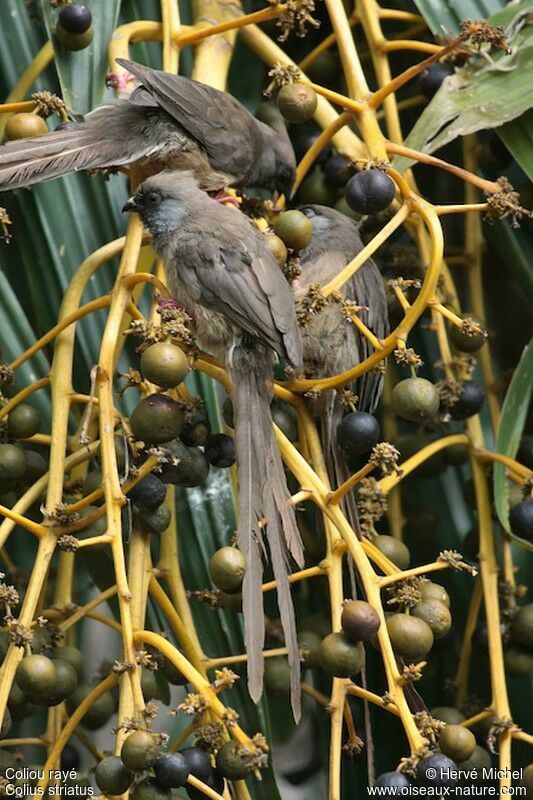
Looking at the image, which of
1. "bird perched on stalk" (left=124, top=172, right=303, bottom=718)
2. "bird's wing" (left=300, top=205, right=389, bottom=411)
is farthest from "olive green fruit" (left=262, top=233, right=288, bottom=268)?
"bird's wing" (left=300, top=205, right=389, bottom=411)

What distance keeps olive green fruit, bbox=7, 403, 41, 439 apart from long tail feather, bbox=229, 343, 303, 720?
0.33 metres

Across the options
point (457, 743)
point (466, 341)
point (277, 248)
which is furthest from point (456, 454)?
point (457, 743)

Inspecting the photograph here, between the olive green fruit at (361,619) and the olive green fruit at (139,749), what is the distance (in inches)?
12.4

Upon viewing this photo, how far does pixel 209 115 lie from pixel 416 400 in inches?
33.3

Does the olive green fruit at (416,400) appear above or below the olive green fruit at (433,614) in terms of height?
above

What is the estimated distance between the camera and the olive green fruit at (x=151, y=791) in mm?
1748

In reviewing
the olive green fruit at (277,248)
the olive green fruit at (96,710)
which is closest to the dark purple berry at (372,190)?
the olive green fruit at (277,248)

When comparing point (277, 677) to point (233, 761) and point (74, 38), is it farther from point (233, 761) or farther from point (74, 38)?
point (74, 38)

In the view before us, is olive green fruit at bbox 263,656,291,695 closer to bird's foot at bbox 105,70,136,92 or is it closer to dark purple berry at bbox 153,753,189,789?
dark purple berry at bbox 153,753,189,789

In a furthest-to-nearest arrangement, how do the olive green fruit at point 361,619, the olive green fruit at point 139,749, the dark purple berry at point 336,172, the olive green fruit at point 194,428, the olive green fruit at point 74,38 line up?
the dark purple berry at point 336,172, the olive green fruit at point 74,38, the olive green fruit at point 194,428, the olive green fruit at point 361,619, the olive green fruit at point 139,749

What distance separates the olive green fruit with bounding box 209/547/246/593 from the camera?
1.90 m

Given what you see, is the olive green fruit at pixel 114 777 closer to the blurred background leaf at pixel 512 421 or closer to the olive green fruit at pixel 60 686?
the olive green fruit at pixel 60 686

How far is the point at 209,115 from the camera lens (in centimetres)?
261

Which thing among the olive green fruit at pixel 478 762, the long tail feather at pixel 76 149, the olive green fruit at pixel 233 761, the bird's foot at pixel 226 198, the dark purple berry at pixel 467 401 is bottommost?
the olive green fruit at pixel 478 762
